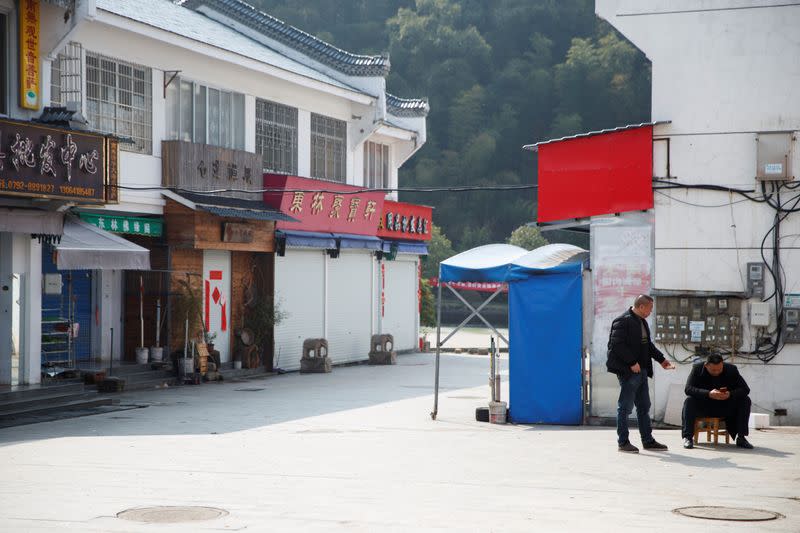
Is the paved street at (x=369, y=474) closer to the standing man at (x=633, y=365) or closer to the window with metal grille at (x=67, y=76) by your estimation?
the standing man at (x=633, y=365)

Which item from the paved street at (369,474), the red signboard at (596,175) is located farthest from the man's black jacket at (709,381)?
the red signboard at (596,175)

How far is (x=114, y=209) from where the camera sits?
21.8m

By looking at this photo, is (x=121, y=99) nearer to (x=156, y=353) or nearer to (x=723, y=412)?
(x=156, y=353)

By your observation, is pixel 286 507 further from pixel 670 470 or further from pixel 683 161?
pixel 683 161

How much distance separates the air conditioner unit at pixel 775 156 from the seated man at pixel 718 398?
318 cm

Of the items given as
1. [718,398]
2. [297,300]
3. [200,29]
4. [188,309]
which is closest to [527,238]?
[297,300]

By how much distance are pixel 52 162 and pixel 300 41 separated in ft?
48.5

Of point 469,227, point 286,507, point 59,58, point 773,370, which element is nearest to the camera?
point 286,507

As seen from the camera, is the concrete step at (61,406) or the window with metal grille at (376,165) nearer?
the concrete step at (61,406)

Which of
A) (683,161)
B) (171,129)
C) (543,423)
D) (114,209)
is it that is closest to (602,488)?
(543,423)

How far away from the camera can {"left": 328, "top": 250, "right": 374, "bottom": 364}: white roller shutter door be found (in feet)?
99.1

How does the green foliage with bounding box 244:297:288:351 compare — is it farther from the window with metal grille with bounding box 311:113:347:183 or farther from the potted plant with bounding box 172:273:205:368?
the window with metal grille with bounding box 311:113:347:183

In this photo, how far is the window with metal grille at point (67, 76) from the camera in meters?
20.3

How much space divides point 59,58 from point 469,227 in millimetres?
54923
